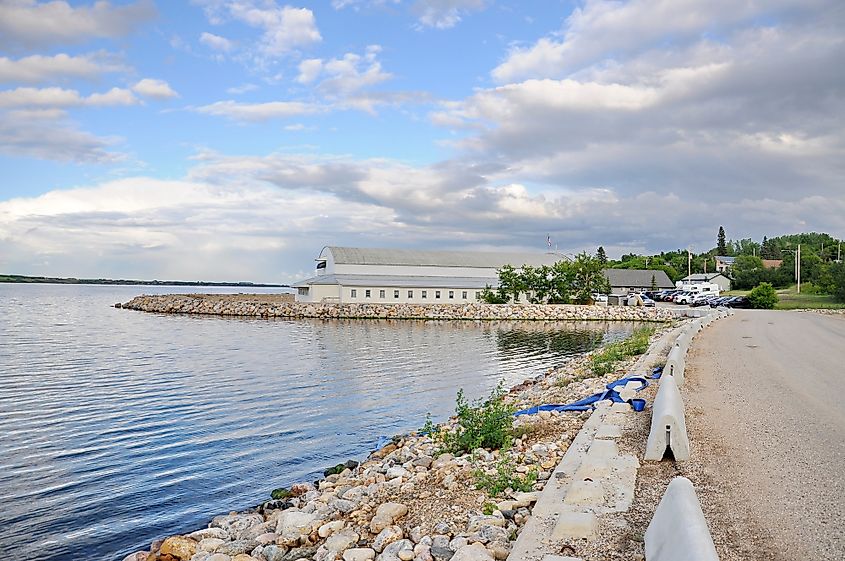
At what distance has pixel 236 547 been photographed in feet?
24.6

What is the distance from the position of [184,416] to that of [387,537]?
11.8 metres

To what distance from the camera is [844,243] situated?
129750 millimetres

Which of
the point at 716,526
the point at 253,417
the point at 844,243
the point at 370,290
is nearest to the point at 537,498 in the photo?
the point at 716,526

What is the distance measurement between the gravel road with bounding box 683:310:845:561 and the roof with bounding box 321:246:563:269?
56571 mm

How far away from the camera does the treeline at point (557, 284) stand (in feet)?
223

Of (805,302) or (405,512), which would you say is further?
(805,302)

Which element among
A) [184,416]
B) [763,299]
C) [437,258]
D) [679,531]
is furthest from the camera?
[437,258]

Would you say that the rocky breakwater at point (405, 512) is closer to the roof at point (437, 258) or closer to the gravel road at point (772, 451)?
the gravel road at point (772, 451)

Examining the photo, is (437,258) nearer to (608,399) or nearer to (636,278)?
(636,278)

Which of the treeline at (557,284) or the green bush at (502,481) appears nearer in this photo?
the green bush at (502,481)

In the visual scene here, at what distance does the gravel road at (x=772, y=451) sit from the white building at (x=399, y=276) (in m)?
50.9

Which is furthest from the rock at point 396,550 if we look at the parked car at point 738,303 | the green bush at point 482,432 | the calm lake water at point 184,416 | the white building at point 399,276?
the parked car at point 738,303

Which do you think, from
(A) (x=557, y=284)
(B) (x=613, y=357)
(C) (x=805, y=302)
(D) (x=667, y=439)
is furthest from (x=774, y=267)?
(D) (x=667, y=439)

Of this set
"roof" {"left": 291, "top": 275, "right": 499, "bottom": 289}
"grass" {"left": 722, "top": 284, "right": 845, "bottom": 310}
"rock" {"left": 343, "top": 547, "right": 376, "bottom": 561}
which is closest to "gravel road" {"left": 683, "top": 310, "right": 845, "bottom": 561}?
"rock" {"left": 343, "top": 547, "right": 376, "bottom": 561}
